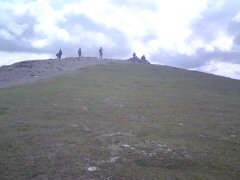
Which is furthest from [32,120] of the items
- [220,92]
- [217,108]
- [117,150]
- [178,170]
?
[220,92]

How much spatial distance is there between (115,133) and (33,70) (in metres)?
53.8

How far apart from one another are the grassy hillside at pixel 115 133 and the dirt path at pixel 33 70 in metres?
7.96

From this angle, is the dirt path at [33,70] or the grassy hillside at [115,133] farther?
the dirt path at [33,70]

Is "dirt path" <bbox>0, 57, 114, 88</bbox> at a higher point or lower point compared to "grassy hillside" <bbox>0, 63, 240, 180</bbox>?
higher

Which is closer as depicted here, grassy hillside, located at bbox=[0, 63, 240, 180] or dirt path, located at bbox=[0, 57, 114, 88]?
grassy hillside, located at bbox=[0, 63, 240, 180]

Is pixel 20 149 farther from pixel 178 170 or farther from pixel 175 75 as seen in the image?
pixel 175 75

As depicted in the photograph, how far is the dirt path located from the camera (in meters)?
66.4

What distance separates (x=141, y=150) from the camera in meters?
23.7

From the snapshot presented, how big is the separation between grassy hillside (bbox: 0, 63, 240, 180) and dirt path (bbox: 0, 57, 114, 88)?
796 cm

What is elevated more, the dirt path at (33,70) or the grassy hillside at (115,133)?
the dirt path at (33,70)

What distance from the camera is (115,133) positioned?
92.6ft

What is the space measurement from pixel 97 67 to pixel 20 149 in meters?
59.2

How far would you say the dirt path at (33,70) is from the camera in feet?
218

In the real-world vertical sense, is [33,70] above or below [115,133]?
above
